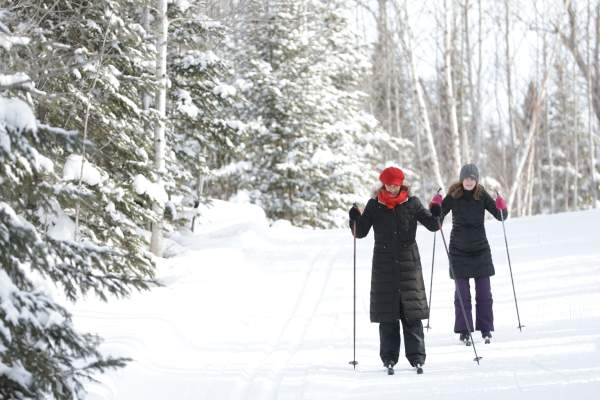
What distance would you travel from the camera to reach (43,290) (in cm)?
398

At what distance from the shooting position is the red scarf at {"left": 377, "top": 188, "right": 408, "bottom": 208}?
20.7 feet

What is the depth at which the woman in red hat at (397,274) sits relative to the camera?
244 inches

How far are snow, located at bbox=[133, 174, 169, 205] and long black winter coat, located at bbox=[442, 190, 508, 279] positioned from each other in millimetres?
4205

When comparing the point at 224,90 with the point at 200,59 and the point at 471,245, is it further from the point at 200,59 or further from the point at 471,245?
the point at 471,245

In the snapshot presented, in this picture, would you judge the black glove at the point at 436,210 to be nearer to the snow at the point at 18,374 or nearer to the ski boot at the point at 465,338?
the ski boot at the point at 465,338

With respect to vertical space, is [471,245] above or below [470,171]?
below

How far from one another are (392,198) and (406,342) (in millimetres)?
1295

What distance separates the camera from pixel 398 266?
629 cm

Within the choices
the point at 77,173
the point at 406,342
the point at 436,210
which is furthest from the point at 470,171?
the point at 77,173

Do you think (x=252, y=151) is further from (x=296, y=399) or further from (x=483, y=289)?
(x=296, y=399)

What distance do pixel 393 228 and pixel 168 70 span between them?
882 centimetres

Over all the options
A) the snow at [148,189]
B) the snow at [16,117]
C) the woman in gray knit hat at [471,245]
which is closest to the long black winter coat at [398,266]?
the woman in gray knit hat at [471,245]

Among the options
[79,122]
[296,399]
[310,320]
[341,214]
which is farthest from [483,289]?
[341,214]

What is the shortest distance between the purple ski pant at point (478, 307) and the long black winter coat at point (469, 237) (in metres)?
0.11
